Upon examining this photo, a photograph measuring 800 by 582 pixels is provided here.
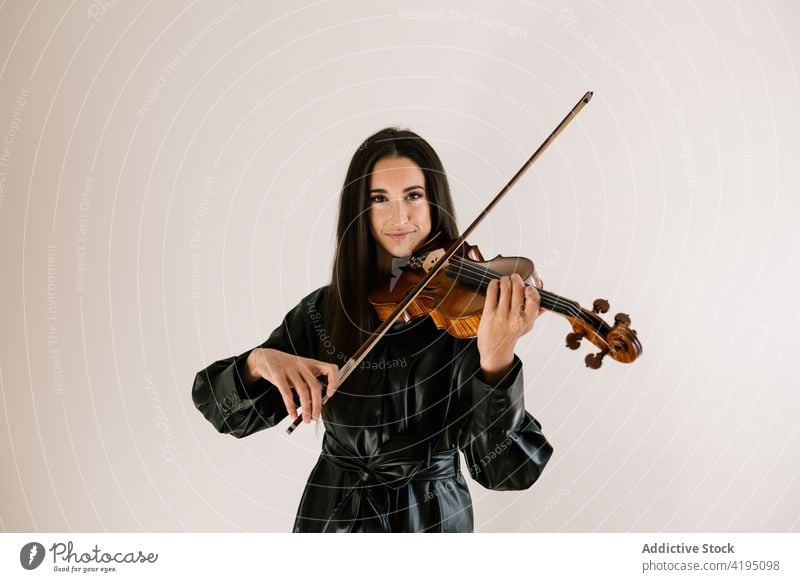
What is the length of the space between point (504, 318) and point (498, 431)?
0.20 metres

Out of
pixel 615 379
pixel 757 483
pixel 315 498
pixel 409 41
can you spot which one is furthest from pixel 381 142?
pixel 757 483

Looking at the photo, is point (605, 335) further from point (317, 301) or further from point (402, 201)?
point (317, 301)

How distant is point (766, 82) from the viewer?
194cm

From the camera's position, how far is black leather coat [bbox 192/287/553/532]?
1.53 meters

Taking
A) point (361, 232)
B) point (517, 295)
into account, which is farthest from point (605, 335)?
point (361, 232)

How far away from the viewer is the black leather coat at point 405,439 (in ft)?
5.03

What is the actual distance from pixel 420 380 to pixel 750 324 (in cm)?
89

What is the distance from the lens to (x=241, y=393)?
1.57 meters

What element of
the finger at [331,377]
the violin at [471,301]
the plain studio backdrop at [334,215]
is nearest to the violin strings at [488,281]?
the violin at [471,301]

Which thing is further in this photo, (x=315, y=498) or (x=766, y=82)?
(x=766, y=82)

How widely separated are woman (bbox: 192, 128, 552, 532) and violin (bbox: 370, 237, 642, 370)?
0.03m
